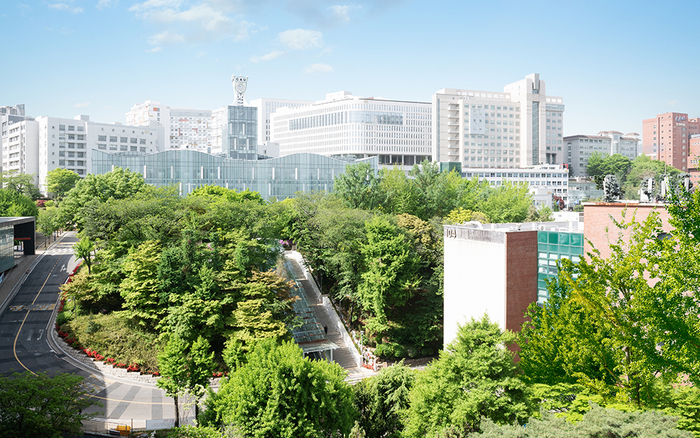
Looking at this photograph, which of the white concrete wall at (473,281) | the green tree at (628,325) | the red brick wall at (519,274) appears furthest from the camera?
the white concrete wall at (473,281)

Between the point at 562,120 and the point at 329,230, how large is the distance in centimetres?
13761

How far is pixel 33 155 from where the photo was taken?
129m

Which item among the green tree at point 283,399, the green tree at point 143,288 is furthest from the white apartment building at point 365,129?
A: the green tree at point 283,399

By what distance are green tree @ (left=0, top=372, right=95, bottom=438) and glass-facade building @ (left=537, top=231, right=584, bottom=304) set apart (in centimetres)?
2552

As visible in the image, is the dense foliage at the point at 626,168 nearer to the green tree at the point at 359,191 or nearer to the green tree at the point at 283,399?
the green tree at the point at 359,191

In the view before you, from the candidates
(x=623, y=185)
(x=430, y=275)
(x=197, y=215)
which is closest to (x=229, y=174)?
(x=197, y=215)

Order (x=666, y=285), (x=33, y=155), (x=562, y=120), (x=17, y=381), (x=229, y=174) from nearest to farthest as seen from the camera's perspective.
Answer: (x=666, y=285) < (x=17, y=381) < (x=229, y=174) < (x=33, y=155) < (x=562, y=120)

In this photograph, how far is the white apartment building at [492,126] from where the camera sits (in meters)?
147

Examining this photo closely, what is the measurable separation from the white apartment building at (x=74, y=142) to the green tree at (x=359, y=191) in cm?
8137

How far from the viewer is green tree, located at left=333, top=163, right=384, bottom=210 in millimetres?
61094

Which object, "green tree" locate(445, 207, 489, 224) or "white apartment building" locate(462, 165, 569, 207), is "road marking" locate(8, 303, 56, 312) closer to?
"green tree" locate(445, 207, 489, 224)

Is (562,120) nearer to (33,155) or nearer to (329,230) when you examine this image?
(329,230)

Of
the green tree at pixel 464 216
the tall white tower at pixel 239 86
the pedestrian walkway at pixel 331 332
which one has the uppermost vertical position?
the tall white tower at pixel 239 86

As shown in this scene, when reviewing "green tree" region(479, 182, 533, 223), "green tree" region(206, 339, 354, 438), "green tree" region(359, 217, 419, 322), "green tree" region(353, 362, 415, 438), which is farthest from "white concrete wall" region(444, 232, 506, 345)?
"green tree" region(479, 182, 533, 223)
